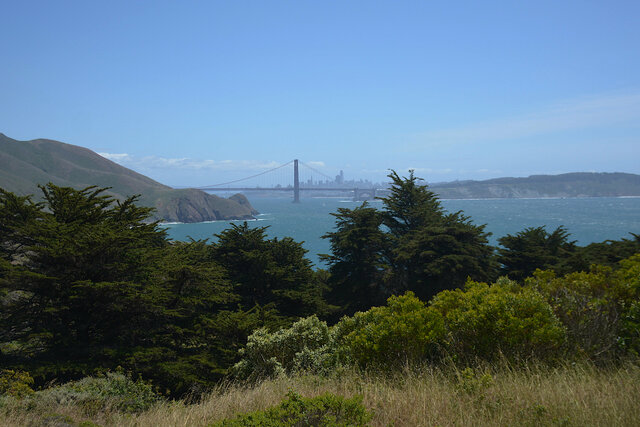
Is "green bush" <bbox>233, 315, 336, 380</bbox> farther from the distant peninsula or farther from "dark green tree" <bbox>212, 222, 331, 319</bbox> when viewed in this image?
the distant peninsula

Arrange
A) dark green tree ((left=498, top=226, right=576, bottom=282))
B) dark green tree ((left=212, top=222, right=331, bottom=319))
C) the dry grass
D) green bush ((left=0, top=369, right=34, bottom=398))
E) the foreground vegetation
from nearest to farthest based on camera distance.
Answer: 1. the dry grass
2. the foreground vegetation
3. green bush ((left=0, top=369, right=34, bottom=398))
4. dark green tree ((left=212, top=222, right=331, bottom=319))
5. dark green tree ((left=498, top=226, right=576, bottom=282))

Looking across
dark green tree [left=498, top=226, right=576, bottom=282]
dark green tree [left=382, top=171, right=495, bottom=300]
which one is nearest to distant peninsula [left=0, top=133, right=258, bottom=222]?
dark green tree [left=382, top=171, right=495, bottom=300]

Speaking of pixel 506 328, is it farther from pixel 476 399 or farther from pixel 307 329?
pixel 307 329

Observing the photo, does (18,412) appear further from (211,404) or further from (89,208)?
(89,208)

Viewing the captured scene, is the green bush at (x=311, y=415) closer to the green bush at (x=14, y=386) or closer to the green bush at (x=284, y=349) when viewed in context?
the green bush at (x=284, y=349)

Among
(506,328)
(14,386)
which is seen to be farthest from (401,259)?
(14,386)

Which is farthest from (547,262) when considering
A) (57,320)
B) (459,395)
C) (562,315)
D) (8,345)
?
(8,345)
